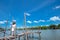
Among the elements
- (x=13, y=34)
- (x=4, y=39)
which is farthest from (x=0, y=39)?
(x=13, y=34)

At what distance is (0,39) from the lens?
203 inches

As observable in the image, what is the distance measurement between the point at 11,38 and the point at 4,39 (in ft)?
1.05

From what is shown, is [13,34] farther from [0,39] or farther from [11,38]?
[0,39]

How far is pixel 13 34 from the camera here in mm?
5355

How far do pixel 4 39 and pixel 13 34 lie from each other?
49cm

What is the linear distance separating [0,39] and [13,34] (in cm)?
64

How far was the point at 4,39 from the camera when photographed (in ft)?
16.7

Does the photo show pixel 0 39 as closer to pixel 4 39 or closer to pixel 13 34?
pixel 4 39

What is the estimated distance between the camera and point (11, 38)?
5184 millimetres

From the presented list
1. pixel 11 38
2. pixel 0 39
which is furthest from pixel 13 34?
pixel 0 39

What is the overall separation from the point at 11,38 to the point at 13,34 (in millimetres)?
247
